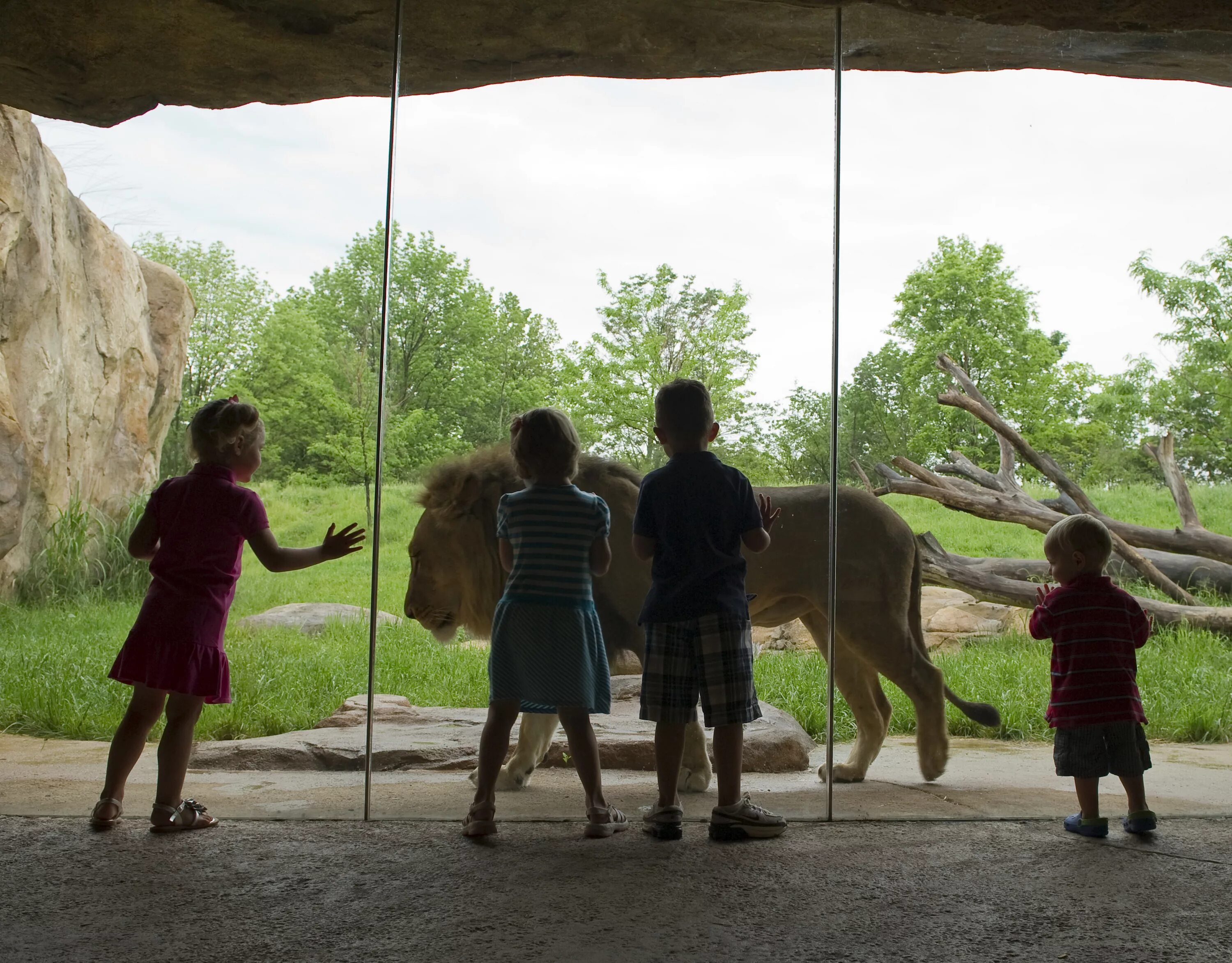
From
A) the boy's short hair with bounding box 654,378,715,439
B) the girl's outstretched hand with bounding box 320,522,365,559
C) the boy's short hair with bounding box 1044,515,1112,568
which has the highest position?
the boy's short hair with bounding box 654,378,715,439

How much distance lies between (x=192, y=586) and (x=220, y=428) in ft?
1.87

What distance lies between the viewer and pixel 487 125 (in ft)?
13.6

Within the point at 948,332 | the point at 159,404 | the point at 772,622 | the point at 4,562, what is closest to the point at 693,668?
the point at 772,622

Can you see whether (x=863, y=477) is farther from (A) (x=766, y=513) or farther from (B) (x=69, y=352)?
(B) (x=69, y=352)

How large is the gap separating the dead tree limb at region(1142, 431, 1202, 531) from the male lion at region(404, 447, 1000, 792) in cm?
112

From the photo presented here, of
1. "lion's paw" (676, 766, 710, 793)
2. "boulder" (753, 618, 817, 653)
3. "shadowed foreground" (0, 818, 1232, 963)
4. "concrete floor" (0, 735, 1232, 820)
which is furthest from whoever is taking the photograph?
"boulder" (753, 618, 817, 653)

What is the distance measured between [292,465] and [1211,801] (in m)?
3.71

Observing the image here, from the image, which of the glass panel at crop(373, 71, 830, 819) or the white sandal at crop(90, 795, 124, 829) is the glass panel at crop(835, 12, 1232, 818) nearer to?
the glass panel at crop(373, 71, 830, 819)

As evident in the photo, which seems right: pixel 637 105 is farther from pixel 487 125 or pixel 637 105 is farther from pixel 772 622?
pixel 772 622

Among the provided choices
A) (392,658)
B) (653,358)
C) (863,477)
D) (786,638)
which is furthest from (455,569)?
(863,477)

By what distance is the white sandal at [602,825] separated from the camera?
338cm

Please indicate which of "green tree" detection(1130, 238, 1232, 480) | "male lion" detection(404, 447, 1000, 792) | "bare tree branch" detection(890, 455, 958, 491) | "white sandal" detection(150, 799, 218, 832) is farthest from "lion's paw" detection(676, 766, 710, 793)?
"green tree" detection(1130, 238, 1232, 480)

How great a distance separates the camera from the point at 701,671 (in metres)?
3.43

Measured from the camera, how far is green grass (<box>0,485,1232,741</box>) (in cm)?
411
